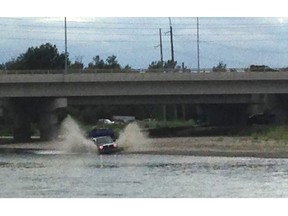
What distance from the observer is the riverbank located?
4236mm

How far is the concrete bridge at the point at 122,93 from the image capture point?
12.9 feet

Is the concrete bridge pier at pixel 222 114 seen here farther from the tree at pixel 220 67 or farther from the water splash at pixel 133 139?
the water splash at pixel 133 139

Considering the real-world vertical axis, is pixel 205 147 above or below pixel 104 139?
below

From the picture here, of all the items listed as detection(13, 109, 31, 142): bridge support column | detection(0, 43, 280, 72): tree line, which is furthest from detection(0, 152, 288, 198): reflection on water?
detection(0, 43, 280, 72): tree line

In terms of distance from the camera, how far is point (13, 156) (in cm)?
417

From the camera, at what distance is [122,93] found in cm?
400

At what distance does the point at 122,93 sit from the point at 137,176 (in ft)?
1.75

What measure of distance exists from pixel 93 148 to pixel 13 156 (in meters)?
0.60

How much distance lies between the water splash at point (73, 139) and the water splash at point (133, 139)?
0.68ft

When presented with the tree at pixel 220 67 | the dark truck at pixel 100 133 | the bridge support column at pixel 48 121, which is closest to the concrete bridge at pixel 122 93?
the bridge support column at pixel 48 121

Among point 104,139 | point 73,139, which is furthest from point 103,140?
point 73,139

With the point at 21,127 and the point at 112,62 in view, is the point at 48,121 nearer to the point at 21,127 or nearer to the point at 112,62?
the point at 21,127
